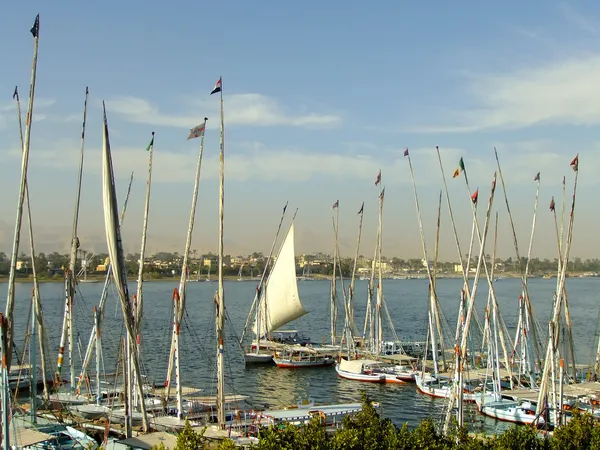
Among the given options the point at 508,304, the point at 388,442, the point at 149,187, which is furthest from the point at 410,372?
the point at 508,304

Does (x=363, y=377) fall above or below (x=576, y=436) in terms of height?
below

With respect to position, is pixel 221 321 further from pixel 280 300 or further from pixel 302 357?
pixel 280 300

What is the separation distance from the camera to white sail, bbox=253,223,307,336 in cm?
6088

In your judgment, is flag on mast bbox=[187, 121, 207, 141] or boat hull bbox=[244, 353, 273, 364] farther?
boat hull bbox=[244, 353, 273, 364]

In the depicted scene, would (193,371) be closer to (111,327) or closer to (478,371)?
(478,371)

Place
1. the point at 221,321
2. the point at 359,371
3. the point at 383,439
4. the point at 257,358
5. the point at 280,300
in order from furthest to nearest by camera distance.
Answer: the point at 280,300
the point at 257,358
the point at 359,371
the point at 221,321
the point at 383,439

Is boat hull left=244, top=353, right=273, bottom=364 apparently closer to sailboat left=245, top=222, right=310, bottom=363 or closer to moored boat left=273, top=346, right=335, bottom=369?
moored boat left=273, top=346, right=335, bottom=369

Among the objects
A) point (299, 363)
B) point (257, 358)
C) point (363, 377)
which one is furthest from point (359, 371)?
point (257, 358)

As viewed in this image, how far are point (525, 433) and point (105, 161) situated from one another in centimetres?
1388

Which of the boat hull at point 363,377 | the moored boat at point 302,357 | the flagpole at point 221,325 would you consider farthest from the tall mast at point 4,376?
the moored boat at point 302,357

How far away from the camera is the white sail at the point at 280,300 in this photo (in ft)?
200

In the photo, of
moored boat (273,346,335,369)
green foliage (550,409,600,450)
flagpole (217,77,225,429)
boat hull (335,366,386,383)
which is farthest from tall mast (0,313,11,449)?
moored boat (273,346,335,369)

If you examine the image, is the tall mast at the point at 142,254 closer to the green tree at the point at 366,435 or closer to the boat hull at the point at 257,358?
the green tree at the point at 366,435

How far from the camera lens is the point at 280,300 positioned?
6125cm
